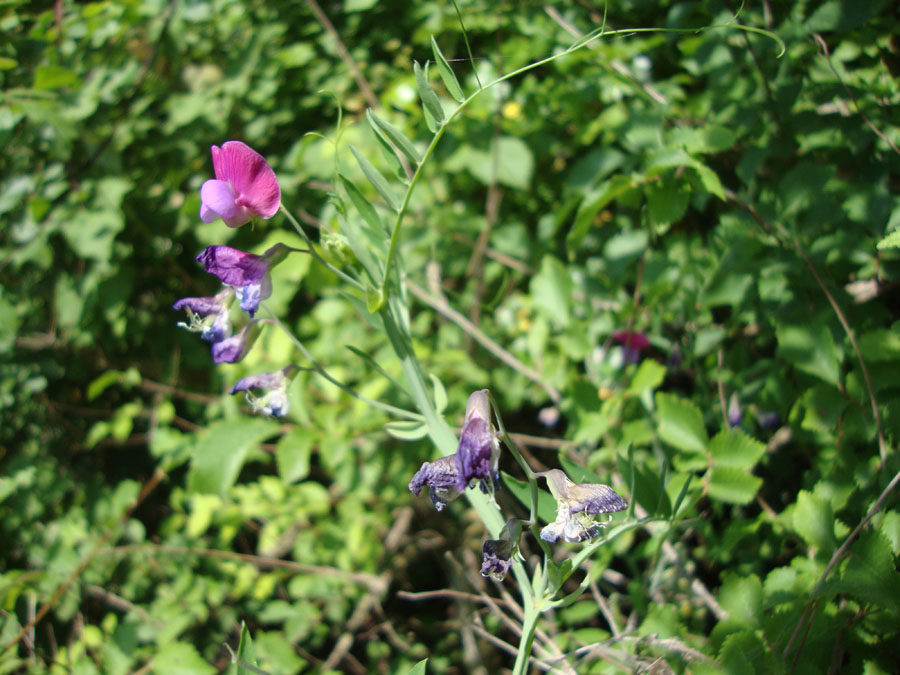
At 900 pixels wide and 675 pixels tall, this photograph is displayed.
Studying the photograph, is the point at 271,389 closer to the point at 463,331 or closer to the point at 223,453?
the point at 223,453

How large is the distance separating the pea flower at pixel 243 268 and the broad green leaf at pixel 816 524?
2.16 feet

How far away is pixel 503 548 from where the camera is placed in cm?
53

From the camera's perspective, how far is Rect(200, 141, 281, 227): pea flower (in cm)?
57

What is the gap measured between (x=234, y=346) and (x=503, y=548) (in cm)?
38

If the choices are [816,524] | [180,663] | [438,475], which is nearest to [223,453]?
[180,663]

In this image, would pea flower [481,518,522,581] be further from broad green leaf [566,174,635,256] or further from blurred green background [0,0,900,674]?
broad green leaf [566,174,635,256]

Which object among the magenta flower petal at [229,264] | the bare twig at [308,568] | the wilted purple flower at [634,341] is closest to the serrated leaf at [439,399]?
the magenta flower petal at [229,264]

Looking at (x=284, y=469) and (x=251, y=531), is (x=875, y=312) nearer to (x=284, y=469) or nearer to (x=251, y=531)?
(x=284, y=469)

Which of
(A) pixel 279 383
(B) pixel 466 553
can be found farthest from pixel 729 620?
(B) pixel 466 553

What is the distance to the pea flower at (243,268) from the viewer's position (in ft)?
1.92

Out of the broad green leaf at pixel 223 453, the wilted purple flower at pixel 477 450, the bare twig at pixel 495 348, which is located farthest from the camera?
the bare twig at pixel 495 348

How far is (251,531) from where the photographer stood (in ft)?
5.81

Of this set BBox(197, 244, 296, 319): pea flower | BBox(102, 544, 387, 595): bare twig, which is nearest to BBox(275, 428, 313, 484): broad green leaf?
BBox(102, 544, 387, 595): bare twig

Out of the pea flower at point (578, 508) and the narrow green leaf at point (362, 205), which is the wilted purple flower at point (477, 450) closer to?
the pea flower at point (578, 508)
